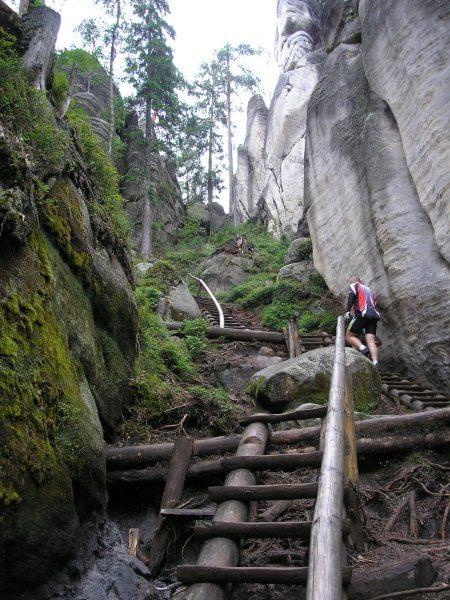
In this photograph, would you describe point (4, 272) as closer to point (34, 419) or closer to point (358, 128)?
point (34, 419)

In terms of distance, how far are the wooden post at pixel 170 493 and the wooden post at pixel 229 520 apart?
22.5 inches

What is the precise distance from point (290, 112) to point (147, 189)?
11905 mm

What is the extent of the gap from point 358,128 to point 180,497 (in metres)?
10.7

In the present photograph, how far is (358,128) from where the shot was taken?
485 inches

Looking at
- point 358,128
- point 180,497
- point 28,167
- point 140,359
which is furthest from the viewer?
point 358,128

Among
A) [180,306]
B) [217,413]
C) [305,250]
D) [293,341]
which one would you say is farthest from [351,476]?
[305,250]

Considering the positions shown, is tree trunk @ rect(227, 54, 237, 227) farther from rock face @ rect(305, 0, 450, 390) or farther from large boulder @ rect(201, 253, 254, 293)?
rock face @ rect(305, 0, 450, 390)

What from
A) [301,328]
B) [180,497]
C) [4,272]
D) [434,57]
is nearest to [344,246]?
[301,328]

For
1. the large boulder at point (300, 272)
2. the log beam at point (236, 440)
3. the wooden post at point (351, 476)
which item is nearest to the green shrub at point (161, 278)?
the large boulder at point (300, 272)

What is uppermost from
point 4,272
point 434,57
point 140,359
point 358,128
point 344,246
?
point 358,128

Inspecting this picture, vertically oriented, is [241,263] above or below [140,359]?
above

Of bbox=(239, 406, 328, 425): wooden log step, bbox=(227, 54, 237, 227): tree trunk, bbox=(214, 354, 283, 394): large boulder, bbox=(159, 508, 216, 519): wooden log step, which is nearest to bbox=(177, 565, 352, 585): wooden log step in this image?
bbox=(159, 508, 216, 519): wooden log step

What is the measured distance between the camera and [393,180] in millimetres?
10359

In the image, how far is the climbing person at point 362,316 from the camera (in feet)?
30.0
